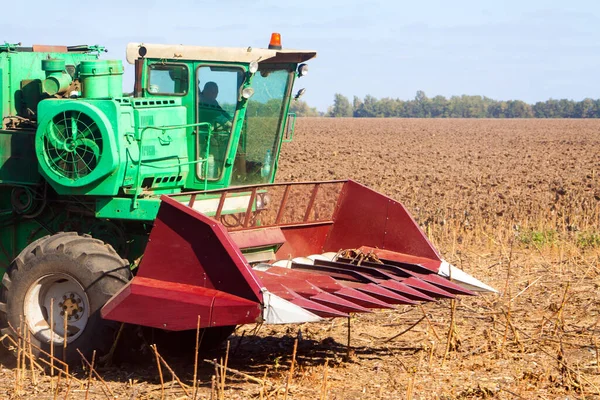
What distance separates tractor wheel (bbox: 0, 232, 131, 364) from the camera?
5.53 m

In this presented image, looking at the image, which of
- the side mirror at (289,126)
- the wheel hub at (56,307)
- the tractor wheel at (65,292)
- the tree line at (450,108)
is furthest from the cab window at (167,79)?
the tree line at (450,108)

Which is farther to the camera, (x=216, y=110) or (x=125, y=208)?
(x=216, y=110)

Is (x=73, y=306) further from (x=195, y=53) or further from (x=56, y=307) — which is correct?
(x=195, y=53)

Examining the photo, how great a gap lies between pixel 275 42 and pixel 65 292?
103 inches

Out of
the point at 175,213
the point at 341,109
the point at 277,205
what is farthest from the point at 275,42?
the point at 341,109

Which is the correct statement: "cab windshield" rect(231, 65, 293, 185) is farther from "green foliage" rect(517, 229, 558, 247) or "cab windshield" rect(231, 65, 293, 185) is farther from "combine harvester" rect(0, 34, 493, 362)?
"green foliage" rect(517, 229, 558, 247)

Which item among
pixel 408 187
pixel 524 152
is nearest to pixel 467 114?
pixel 524 152

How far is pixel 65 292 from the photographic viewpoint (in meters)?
5.77

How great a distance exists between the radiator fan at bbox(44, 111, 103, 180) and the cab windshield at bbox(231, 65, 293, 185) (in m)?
1.38

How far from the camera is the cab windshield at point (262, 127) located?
22.9ft

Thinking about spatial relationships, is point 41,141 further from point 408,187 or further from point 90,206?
point 408,187

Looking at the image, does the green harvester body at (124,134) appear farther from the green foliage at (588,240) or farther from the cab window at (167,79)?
the green foliage at (588,240)

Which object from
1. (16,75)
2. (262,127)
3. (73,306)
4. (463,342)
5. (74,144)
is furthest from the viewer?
(262,127)

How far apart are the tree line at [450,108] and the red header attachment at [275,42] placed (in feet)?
287
